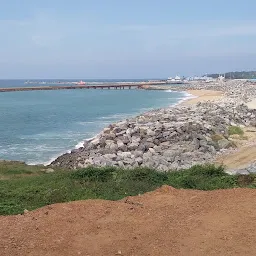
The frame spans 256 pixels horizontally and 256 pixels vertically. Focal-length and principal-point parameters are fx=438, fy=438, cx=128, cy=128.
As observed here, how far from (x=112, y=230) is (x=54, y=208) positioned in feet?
5.16

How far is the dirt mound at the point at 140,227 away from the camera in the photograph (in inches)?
252

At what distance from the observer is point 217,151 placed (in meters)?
19.5

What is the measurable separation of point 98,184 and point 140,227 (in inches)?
134

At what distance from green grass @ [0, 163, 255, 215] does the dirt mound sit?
103 centimetres

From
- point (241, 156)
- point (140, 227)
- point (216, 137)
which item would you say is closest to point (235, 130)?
point (216, 137)

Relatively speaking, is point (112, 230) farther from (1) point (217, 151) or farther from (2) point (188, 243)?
(1) point (217, 151)

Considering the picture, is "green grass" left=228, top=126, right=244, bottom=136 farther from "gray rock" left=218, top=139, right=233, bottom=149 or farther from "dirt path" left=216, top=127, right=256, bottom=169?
"gray rock" left=218, top=139, right=233, bottom=149

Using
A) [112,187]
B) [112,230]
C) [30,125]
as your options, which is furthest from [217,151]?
[30,125]

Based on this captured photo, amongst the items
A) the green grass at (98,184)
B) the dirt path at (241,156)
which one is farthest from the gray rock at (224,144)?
the green grass at (98,184)

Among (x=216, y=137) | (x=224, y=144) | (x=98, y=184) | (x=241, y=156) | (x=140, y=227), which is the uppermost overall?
(x=140, y=227)

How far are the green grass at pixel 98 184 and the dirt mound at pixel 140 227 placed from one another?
103 centimetres

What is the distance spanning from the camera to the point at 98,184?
10453 mm

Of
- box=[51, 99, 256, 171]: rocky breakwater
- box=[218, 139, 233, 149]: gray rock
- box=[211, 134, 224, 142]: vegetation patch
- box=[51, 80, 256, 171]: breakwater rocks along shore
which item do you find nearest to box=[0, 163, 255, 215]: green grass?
box=[51, 80, 256, 171]: breakwater rocks along shore

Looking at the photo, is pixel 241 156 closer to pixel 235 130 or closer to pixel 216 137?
pixel 216 137
